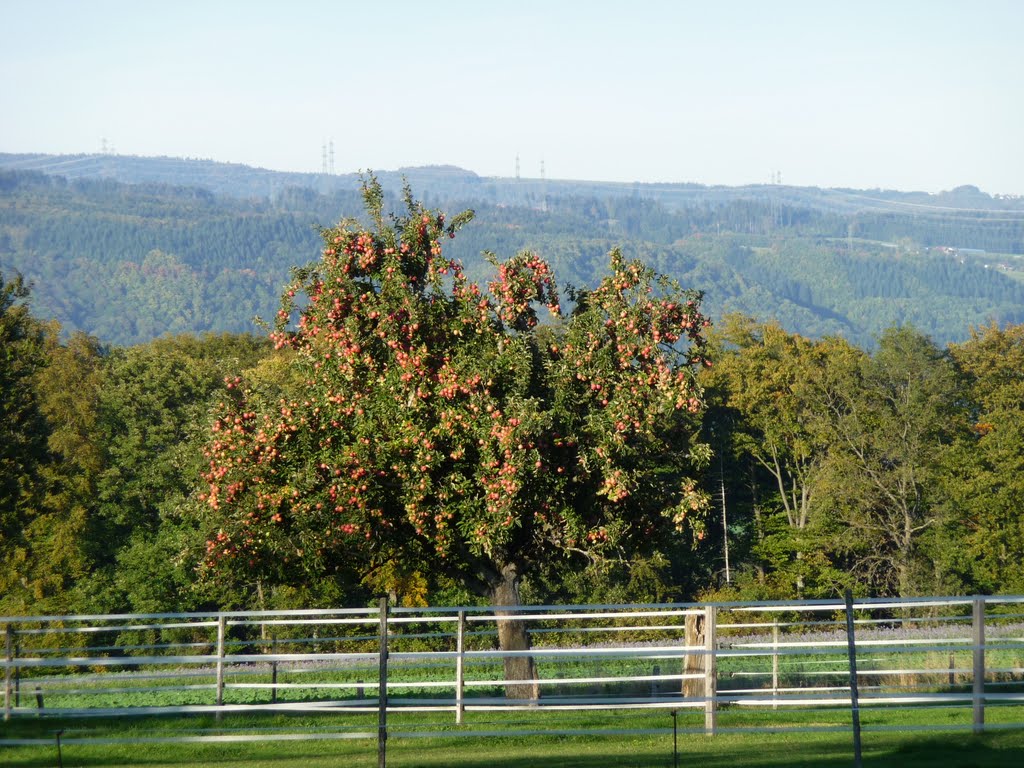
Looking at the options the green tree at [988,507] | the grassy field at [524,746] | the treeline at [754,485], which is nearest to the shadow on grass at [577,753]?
the grassy field at [524,746]

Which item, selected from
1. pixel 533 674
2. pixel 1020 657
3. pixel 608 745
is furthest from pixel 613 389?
pixel 1020 657

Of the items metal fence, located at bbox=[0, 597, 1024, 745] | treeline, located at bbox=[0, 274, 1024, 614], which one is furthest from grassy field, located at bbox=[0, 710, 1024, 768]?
treeline, located at bbox=[0, 274, 1024, 614]

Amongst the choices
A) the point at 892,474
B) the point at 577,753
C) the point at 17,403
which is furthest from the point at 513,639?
the point at 892,474

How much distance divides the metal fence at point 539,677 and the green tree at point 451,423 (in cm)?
141

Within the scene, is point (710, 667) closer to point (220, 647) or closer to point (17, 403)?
point (220, 647)

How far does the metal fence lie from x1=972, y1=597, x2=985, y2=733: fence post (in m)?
0.02

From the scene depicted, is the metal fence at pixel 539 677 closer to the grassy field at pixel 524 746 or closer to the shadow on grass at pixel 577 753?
the grassy field at pixel 524 746

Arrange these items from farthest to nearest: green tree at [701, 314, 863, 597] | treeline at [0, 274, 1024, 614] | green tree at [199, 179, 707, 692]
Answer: green tree at [701, 314, 863, 597] → treeline at [0, 274, 1024, 614] → green tree at [199, 179, 707, 692]

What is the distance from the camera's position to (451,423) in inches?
784

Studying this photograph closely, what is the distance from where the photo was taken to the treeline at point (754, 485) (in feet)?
175

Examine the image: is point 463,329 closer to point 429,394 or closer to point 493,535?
point 429,394

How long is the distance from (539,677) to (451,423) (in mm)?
12824

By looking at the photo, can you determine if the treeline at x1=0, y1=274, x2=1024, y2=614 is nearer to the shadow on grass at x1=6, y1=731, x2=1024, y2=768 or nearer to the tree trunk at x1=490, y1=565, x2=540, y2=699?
the tree trunk at x1=490, y1=565, x2=540, y2=699

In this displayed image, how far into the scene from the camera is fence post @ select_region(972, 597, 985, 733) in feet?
48.9
